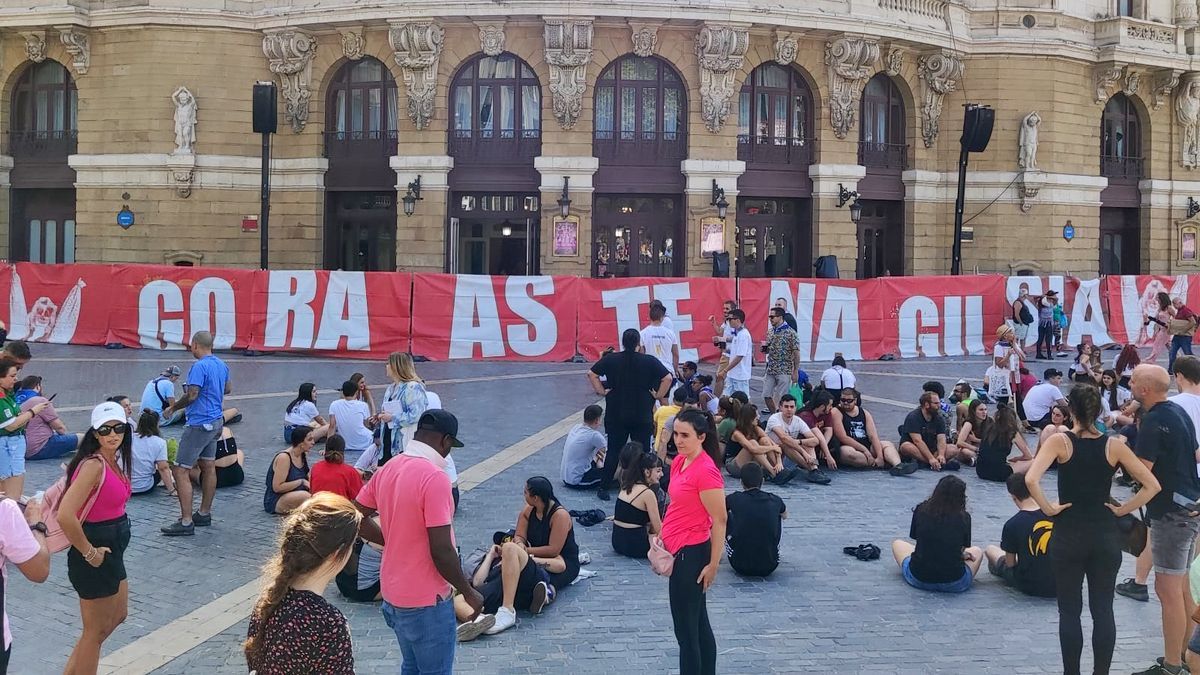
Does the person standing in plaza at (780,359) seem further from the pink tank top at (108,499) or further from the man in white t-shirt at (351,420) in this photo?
the pink tank top at (108,499)

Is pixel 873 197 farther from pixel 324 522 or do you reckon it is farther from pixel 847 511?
pixel 324 522

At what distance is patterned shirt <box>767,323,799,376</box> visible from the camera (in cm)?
1736

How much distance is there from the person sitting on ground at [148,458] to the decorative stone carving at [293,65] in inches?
827

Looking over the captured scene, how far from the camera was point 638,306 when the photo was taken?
80.7 feet

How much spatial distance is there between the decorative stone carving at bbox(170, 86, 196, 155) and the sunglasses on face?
2608 cm

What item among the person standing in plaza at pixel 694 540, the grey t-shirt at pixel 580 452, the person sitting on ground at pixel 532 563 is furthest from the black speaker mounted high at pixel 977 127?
the person standing in plaza at pixel 694 540

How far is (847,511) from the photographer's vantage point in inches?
473

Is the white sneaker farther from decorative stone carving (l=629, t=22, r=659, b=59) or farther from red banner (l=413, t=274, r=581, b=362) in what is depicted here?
decorative stone carving (l=629, t=22, r=659, b=59)

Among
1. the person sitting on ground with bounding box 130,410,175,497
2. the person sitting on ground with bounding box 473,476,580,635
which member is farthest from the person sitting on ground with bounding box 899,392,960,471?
the person sitting on ground with bounding box 130,410,175,497

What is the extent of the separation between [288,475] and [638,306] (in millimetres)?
14046

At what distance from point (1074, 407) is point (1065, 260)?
29.7m

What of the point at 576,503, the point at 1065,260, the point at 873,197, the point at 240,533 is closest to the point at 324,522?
the point at 240,533

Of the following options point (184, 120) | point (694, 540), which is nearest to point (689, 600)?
point (694, 540)

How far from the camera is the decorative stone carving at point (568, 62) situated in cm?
2897
